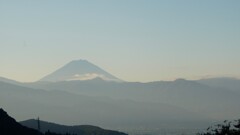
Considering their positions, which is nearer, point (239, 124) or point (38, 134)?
point (239, 124)

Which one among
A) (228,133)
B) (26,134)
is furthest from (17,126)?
(228,133)

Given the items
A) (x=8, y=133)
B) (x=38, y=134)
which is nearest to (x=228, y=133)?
(x=8, y=133)

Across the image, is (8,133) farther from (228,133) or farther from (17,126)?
(228,133)

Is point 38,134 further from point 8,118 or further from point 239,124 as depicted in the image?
point 239,124

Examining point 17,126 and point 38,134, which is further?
point 38,134

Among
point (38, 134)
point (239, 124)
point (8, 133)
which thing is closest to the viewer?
point (239, 124)

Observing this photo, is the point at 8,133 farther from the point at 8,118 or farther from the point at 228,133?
the point at 228,133

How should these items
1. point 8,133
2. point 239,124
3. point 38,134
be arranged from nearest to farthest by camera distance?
1. point 239,124
2. point 8,133
3. point 38,134
